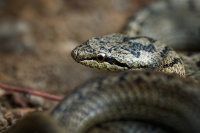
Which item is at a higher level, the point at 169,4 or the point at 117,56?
the point at 169,4

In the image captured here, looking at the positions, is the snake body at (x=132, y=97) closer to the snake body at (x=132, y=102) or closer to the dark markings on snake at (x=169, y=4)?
the snake body at (x=132, y=102)

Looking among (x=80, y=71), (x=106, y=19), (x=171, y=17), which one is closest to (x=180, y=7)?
(x=171, y=17)

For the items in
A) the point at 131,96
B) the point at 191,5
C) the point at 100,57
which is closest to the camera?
the point at 131,96

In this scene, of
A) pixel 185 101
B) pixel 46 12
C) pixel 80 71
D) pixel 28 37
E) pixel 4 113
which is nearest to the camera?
pixel 185 101

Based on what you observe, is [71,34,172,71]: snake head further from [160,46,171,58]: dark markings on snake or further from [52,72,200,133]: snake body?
[52,72,200,133]: snake body

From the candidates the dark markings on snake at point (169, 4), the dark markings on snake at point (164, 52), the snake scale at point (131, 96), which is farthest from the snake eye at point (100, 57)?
the dark markings on snake at point (169, 4)

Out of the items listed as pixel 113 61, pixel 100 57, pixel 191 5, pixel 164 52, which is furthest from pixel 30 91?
pixel 191 5

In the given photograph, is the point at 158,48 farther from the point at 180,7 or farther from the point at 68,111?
the point at 180,7

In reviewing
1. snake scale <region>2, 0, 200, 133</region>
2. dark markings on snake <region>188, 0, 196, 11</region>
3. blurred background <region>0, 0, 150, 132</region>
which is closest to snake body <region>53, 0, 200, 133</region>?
snake scale <region>2, 0, 200, 133</region>

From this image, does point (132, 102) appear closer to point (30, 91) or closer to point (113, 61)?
point (113, 61)
